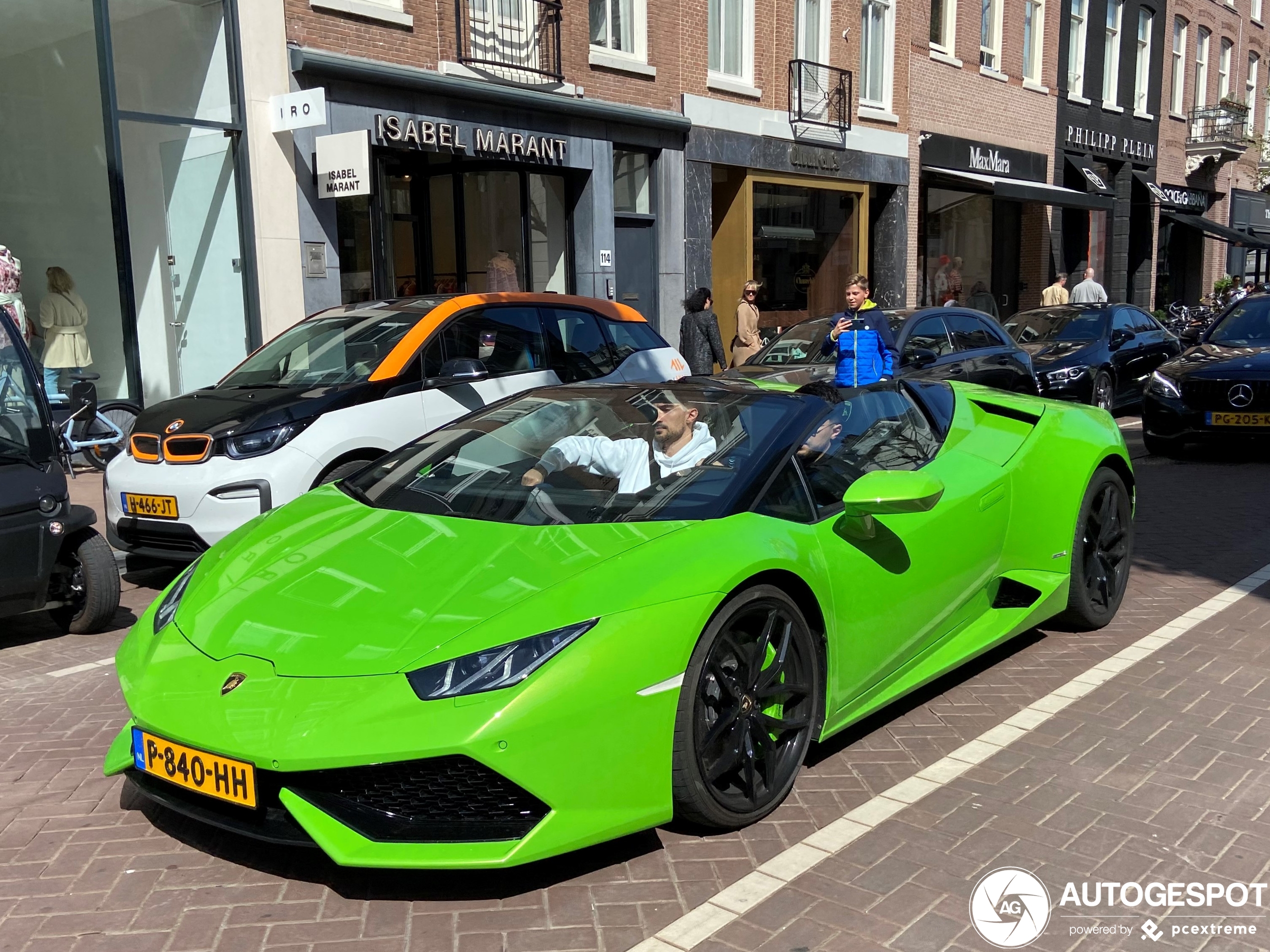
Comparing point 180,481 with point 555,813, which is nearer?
point 555,813

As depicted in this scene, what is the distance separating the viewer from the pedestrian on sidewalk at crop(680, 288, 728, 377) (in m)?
13.1

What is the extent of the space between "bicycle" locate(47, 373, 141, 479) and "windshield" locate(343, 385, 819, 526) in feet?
21.6

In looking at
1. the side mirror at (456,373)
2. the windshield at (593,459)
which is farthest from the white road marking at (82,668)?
the side mirror at (456,373)

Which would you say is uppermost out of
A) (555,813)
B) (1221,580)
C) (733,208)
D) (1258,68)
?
(1258,68)

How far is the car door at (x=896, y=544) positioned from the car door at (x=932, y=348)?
5952 mm

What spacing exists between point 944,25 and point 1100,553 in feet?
65.7

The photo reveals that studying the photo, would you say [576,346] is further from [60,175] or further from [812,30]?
[812,30]

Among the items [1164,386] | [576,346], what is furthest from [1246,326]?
[576,346]

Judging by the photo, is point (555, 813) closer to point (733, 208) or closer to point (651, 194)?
point (651, 194)

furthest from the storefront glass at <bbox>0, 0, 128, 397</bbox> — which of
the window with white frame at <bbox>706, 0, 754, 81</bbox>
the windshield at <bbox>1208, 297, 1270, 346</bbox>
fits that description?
the windshield at <bbox>1208, 297, 1270, 346</bbox>

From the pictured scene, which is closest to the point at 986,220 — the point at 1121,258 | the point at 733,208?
the point at 1121,258

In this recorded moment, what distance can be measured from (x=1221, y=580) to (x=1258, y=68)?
124 ft

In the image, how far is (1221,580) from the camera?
6.55 metres

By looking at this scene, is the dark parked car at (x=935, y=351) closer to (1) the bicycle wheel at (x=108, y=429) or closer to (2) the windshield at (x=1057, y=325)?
(2) the windshield at (x=1057, y=325)
